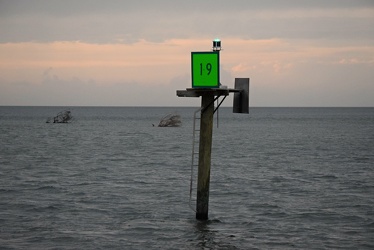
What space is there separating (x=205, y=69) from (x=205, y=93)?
76cm

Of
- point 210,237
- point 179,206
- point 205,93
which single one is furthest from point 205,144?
point 179,206

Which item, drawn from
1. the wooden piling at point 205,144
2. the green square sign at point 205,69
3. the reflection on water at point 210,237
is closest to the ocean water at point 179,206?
the reflection on water at point 210,237

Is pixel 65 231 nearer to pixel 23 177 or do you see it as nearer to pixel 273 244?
pixel 273 244

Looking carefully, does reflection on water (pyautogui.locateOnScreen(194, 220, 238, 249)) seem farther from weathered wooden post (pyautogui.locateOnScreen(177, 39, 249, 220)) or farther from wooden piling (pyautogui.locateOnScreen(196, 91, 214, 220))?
wooden piling (pyautogui.locateOnScreen(196, 91, 214, 220))

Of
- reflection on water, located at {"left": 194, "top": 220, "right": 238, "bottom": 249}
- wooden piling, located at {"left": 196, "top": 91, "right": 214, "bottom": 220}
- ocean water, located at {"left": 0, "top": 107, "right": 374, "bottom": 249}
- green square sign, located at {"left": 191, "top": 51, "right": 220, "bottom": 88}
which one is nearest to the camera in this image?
reflection on water, located at {"left": 194, "top": 220, "right": 238, "bottom": 249}

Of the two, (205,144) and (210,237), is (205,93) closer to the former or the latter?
(205,144)

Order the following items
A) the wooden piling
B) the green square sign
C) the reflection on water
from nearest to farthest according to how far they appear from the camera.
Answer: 1. the reflection on water
2. the green square sign
3. the wooden piling

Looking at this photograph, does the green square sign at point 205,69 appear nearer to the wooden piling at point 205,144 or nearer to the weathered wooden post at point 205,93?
the weathered wooden post at point 205,93

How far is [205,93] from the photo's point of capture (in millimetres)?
18062

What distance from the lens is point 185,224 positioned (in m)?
19.0

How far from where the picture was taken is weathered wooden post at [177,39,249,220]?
17.6 m

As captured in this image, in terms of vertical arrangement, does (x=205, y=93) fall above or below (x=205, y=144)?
above

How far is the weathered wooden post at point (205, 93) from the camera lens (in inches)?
694

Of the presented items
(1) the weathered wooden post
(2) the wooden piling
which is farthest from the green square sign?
(2) the wooden piling
